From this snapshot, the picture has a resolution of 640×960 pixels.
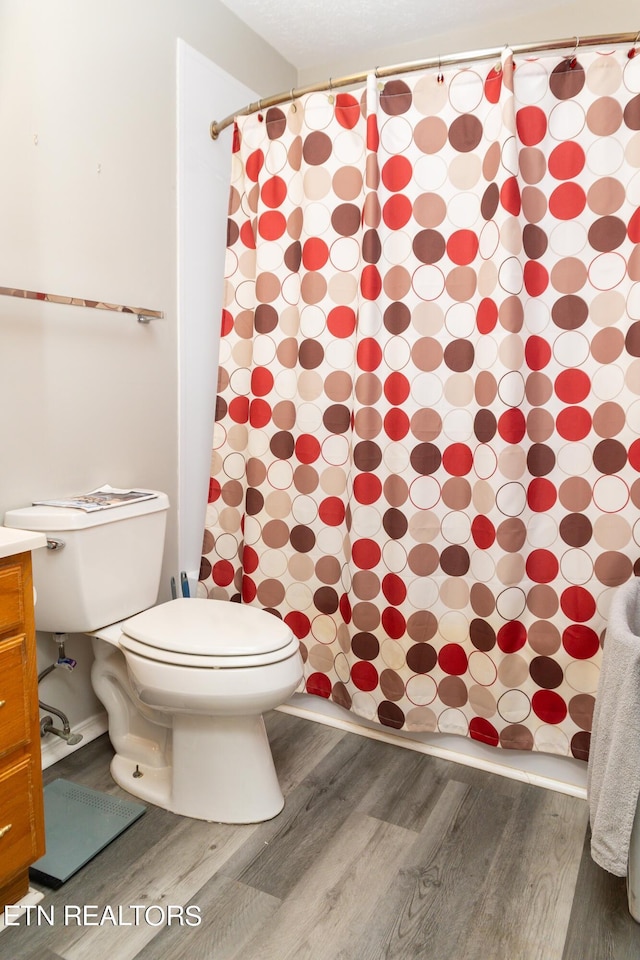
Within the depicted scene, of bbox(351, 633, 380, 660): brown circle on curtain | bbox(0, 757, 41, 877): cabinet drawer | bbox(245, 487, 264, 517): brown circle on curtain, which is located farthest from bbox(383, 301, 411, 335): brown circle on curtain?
bbox(0, 757, 41, 877): cabinet drawer

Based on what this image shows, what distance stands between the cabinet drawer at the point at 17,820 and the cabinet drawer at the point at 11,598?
0.29 metres

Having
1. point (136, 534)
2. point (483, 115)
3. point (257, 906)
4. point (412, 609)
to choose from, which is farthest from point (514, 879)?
point (483, 115)

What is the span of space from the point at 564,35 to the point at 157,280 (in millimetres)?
1571

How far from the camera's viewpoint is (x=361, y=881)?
1.51m

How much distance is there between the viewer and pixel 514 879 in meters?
1.52

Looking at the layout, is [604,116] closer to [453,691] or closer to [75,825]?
[453,691]

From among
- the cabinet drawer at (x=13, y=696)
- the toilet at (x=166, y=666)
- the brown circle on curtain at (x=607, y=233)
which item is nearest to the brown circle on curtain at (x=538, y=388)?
the brown circle on curtain at (x=607, y=233)

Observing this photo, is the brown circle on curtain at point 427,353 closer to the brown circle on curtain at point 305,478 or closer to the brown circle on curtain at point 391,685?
the brown circle on curtain at point 305,478

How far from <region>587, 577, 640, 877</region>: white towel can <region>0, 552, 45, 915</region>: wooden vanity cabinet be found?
3.74 ft

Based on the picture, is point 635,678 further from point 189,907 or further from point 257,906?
point 189,907

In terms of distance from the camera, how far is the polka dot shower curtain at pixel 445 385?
1.72 metres

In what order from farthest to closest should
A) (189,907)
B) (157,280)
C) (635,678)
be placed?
(157,280) → (189,907) → (635,678)

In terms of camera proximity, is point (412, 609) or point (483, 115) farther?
point (412, 609)

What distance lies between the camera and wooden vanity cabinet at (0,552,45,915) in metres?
1.31
